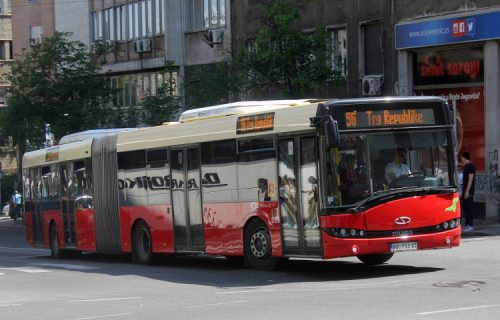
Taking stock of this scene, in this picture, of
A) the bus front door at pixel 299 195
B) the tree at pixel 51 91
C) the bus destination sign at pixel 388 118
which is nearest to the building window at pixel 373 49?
the tree at pixel 51 91

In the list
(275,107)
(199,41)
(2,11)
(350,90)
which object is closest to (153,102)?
(199,41)

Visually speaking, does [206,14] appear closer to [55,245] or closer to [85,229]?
[55,245]

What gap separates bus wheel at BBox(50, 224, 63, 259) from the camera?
27203mm

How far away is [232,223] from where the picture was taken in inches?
714

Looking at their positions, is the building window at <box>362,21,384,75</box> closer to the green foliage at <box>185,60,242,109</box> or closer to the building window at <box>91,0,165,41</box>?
the green foliage at <box>185,60,242,109</box>

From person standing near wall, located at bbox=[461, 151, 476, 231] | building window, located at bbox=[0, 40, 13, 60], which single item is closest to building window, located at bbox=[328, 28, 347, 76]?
person standing near wall, located at bbox=[461, 151, 476, 231]

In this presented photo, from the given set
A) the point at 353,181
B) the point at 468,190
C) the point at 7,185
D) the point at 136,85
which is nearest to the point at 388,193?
the point at 353,181

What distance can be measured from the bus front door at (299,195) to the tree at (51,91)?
27475 millimetres

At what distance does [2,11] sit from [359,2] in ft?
160

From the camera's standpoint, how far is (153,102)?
125 feet

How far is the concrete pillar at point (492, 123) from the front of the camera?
2727cm

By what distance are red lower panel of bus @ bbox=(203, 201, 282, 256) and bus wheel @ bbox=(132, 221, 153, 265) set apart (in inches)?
112

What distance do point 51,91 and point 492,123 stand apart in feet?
72.9

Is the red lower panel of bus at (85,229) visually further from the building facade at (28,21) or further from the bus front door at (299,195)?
the building facade at (28,21)
